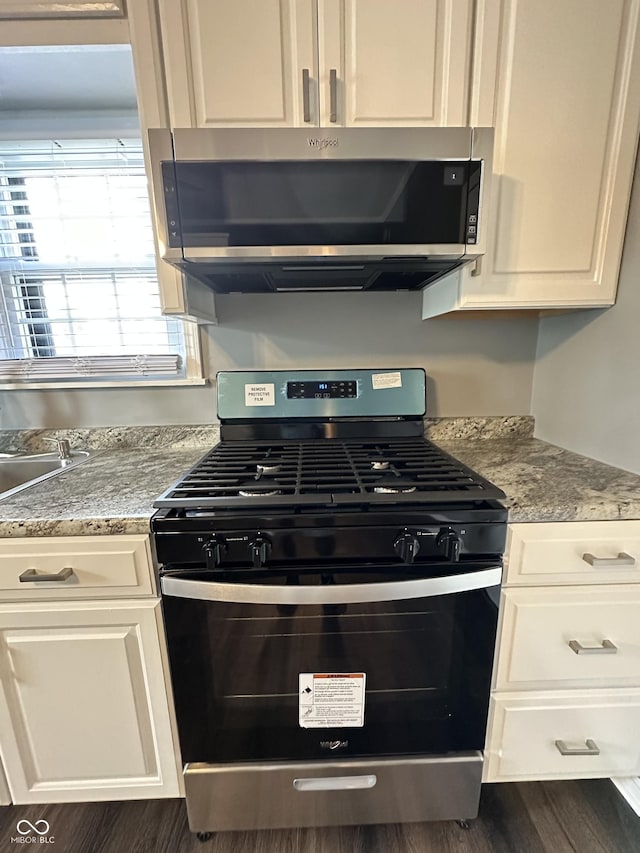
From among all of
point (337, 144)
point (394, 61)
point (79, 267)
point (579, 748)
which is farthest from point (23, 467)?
point (579, 748)

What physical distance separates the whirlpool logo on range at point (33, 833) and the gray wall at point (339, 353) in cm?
124

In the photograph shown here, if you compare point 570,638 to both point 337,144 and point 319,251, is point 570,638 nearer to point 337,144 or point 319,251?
point 319,251

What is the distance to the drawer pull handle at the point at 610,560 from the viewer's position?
898 millimetres

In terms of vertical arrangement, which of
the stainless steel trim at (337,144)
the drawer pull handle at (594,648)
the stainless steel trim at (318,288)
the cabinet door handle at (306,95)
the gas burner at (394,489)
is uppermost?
the cabinet door handle at (306,95)

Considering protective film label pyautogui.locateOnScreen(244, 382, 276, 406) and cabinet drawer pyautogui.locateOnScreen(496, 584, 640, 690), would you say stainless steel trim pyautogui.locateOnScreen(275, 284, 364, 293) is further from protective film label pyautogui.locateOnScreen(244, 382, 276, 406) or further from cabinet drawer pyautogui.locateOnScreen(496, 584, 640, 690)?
cabinet drawer pyautogui.locateOnScreen(496, 584, 640, 690)

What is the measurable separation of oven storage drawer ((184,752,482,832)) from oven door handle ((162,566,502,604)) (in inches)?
19.4

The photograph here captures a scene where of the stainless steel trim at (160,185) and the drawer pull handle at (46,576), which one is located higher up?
the stainless steel trim at (160,185)

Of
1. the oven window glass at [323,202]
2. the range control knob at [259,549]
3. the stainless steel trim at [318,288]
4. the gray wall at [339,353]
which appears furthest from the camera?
the gray wall at [339,353]

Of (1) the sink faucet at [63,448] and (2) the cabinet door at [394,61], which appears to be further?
(1) the sink faucet at [63,448]

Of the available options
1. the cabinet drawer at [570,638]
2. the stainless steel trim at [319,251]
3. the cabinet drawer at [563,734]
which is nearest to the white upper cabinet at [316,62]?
the stainless steel trim at [319,251]

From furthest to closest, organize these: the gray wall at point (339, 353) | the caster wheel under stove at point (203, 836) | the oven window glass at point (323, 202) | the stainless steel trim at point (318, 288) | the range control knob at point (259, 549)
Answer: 1. the gray wall at point (339, 353)
2. the stainless steel trim at point (318, 288)
3. the caster wheel under stove at point (203, 836)
4. the oven window glass at point (323, 202)
5. the range control knob at point (259, 549)

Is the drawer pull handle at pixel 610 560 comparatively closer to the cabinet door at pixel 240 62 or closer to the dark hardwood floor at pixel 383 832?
the dark hardwood floor at pixel 383 832

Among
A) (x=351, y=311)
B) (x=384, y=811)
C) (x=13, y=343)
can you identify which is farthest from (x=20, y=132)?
(x=384, y=811)

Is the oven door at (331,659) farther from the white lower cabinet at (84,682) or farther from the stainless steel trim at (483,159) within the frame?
the stainless steel trim at (483,159)
